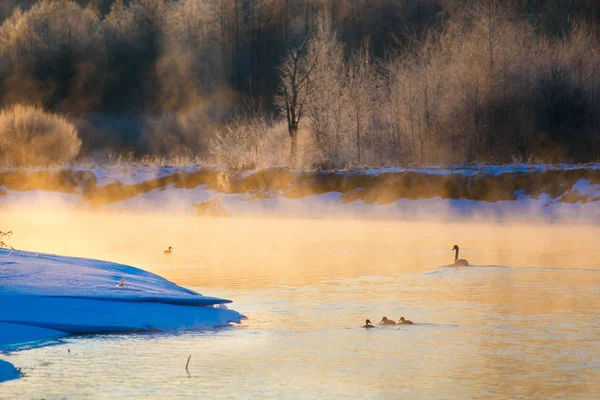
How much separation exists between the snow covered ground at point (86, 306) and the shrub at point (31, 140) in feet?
103

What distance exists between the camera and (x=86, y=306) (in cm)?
1065

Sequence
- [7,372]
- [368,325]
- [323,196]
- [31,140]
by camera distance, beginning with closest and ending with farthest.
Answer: [7,372], [368,325], [323,196], [31,140]

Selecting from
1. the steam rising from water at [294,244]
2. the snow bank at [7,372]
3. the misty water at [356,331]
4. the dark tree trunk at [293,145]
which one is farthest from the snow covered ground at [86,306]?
the dark tree trunk at [293,145]

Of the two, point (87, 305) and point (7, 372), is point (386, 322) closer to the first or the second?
point (87, 305)

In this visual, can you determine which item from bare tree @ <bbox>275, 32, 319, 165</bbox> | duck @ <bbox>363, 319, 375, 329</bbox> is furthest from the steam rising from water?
bare tree @ <bbox>275, 32, 319, 165</bbox>

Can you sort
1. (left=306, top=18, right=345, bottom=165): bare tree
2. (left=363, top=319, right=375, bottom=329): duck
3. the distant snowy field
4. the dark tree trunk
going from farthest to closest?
(left=306, top=18, right=345, bottom=165): bare tree
the dark tree trunk
the distant snowy field
(left=363, top=319, right=375, bottom=329): duck

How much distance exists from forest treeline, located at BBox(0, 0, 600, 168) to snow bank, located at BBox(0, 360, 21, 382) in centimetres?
2589

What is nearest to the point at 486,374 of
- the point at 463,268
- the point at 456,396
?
the point at 456,396

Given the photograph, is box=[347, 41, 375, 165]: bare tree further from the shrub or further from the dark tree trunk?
the shrub

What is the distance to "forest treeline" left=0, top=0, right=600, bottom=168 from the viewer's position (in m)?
35.1

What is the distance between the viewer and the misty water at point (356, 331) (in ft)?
27.3

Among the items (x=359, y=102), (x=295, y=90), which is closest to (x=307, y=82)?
(x=295, y=90)

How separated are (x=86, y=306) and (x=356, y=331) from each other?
2.90 meters

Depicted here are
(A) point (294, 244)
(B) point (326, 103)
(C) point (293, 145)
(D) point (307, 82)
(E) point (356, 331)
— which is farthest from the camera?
(D) point (307, 82)
